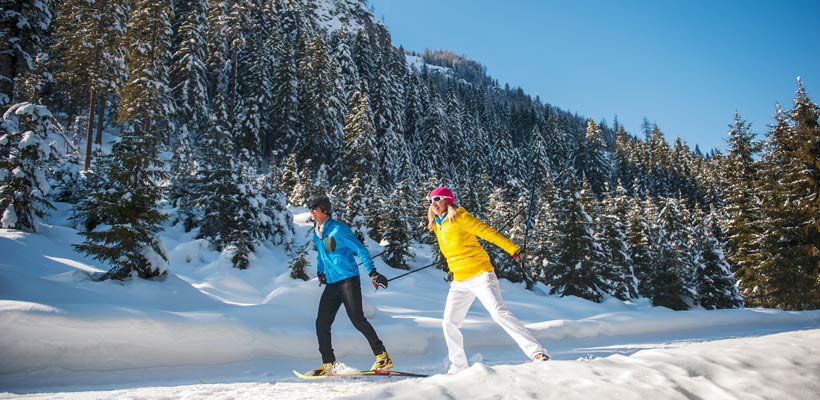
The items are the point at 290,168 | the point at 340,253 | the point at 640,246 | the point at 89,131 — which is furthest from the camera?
the point at 290,168

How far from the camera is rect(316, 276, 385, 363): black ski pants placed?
498 cm

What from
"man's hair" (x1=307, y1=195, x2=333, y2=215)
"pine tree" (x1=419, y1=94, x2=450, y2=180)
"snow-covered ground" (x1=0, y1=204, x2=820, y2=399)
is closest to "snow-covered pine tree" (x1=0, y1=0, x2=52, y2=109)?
"snow-covered ground" (x1=0, y1=204, x2=820, y2=399)

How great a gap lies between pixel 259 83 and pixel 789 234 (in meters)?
41.8

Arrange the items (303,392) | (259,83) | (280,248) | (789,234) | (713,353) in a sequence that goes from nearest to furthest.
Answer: (713,353) → (303,392) → (280,248) → (789,234) → (259,83)

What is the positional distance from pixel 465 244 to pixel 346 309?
163cm

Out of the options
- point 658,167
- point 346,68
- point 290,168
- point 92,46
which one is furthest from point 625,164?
point 92,46

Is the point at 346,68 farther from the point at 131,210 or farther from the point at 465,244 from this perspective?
the point at 465,244

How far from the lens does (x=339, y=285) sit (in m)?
5.05

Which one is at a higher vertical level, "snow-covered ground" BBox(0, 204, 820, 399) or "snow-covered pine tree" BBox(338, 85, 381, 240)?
"snow-covered pine tree" BBox(338, 85, 381, 240)

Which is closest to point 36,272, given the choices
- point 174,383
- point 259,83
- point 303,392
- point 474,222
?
point 174,383

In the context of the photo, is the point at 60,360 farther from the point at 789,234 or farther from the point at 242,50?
the point at 242,50

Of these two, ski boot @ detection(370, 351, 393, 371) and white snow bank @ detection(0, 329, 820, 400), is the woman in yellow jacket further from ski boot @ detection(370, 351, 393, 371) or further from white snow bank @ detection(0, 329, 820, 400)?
white snow bank @ detection(0, 329, 820, 400)

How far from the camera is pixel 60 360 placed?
456 centimetres

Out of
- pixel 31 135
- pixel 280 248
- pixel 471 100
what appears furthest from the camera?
pixel 471 100
